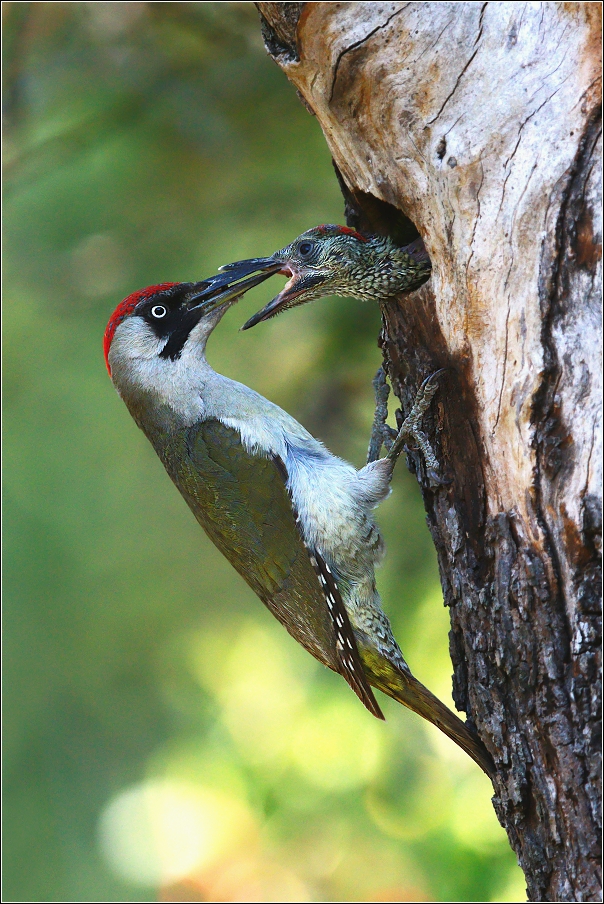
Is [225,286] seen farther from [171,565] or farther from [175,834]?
[171,565]

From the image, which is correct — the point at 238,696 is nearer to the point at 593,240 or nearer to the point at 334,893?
the point at 334,893

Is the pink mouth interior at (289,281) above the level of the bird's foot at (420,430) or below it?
above

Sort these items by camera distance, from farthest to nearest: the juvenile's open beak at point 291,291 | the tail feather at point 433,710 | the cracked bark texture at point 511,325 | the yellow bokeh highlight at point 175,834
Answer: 1. the yellow bokeh highlight at point 175,834
2. the juvenile's open beak at point 291,291
3. the tail feather at point 433,710
4. the cracked bark texture at point 511,325

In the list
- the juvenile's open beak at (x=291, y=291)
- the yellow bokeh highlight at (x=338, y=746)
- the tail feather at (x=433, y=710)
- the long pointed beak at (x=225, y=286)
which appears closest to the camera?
the tail feather at (x=433, y=710)

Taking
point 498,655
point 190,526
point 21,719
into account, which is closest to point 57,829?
point 21,719

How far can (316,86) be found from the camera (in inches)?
94.7

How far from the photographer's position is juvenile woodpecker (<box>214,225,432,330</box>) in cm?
272

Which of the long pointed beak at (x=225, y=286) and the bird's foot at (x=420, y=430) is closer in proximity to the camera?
the bird's foot at (x=420, y=430)

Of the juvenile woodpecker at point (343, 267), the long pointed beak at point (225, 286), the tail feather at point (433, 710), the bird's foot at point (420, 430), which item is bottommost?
the tail feather at point (433, 710)

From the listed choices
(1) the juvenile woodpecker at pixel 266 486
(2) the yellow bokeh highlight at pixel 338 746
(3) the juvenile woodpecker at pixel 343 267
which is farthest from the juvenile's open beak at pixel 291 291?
(2) the yellow bokeh highlight at pixel 338 746

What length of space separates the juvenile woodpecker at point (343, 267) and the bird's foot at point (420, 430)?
1.27ft

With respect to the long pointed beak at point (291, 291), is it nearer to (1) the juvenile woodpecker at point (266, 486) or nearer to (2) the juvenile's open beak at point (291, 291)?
(2) the juvenile's open beak at point (291, 291)

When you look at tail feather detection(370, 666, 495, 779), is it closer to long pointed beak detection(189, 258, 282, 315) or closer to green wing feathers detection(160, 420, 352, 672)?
green wing feathers detection(160, 420, 352, 672)

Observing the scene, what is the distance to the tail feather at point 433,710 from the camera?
96.9 inches
